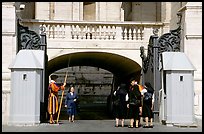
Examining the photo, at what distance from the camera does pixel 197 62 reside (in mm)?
16078

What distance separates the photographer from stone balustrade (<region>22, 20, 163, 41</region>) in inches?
733

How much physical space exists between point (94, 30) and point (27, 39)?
380 cm

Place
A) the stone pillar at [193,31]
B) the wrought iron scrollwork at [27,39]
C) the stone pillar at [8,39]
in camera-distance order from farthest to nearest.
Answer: the stone pillar at [193,31]
the wrought iron scrollwork at [27,39]
the stone pillar at [8,39]

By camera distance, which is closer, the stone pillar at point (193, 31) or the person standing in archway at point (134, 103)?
the person standing in archway at point (134, 103)

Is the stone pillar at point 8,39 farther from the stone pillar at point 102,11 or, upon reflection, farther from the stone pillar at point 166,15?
the stone pillar at point 102,11

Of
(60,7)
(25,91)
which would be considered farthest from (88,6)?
(25,91)

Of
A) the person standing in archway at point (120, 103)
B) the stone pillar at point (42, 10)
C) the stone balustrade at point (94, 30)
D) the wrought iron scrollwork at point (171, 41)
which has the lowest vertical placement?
the person standing in archway at point (120, 103)

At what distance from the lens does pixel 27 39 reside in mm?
16016

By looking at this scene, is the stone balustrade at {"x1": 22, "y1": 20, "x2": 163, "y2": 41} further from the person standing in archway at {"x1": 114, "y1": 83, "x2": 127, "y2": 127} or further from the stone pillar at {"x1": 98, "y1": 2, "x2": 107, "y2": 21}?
the stone pillar at {"x1": 98, "y1": 2, "x2": 107, "y2": 21}

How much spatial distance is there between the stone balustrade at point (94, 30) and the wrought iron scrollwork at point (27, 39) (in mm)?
2378

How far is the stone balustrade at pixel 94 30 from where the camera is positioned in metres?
18.6

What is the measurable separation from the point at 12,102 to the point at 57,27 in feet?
17.9

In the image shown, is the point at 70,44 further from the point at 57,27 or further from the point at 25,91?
the point at 25,91

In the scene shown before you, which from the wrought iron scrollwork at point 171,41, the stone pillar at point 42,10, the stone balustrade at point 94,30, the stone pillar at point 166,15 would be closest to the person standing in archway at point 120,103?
the wrought iron scrollwork at point 171,41
